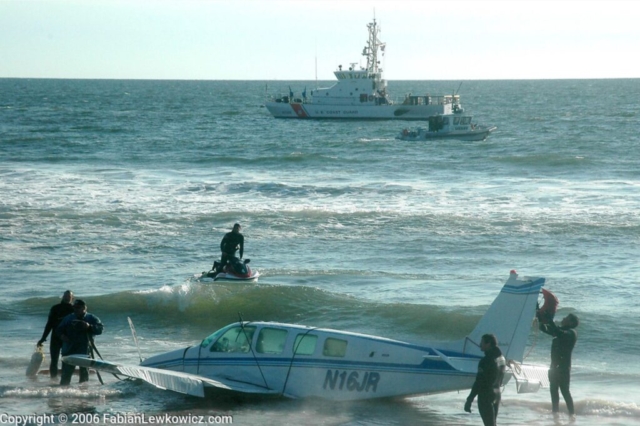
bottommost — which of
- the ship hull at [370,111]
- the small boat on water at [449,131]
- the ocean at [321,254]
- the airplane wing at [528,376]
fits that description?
the ocean at [321,254]

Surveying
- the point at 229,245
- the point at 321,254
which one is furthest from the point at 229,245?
the point at 321,254

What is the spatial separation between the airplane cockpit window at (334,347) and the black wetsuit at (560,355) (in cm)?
254

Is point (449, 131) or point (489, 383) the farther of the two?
point (449, 131)

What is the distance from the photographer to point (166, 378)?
11.3 m

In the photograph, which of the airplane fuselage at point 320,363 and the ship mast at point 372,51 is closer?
the airplane fuselage at point 320,363

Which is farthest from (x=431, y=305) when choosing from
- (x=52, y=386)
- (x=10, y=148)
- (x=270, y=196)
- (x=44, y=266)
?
(x=10, y=148)

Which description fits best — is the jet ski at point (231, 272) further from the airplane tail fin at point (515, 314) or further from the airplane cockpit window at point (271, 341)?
the airplane tail fin at point (515, 314)

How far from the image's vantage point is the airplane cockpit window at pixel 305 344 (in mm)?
11461

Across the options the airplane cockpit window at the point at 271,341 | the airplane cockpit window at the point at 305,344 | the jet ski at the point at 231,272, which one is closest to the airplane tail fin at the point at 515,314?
the airplane cockpit window at the point at 305,344

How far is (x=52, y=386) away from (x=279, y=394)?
Result: 139 inches

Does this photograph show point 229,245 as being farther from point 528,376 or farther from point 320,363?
point 528,376

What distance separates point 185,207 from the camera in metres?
32.4

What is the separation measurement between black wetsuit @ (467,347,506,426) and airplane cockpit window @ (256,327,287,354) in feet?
9.55

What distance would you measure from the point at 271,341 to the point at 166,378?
1468mm
